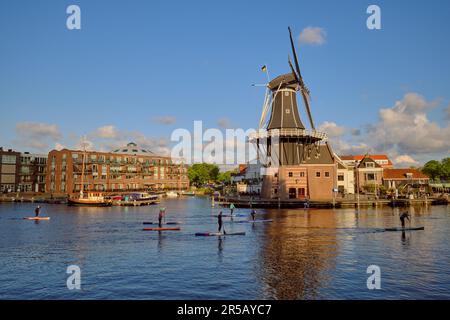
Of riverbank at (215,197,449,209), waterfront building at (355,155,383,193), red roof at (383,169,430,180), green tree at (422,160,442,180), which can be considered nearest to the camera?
riverbank at (215,197,449,209)

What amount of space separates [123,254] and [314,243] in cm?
1776

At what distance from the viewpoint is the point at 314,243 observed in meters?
35.5

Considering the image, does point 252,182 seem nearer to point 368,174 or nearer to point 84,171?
point 368,174

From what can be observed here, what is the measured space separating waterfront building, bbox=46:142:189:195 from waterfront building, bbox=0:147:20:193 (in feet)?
49.5

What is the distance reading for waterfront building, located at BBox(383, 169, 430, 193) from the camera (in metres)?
114

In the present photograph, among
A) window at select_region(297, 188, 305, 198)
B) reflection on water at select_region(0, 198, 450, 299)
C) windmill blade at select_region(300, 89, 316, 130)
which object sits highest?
windmill blade at select_region(300, 89, 316, 130)

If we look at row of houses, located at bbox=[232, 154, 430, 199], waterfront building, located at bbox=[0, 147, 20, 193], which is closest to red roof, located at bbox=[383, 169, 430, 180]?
row of houses, located at bbox=[232, 154, 430, 199]

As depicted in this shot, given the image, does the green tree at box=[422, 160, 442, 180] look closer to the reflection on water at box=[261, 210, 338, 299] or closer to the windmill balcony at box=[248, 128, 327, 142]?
the windmill balcony at box=[248, 128, 327, 142]

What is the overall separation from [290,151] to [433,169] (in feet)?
282

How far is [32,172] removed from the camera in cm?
14700

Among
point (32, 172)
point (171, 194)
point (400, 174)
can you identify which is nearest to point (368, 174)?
Result: point (400, 174)

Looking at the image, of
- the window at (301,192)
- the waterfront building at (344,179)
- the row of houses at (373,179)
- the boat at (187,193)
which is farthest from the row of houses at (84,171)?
the waterfront building at (344,179)

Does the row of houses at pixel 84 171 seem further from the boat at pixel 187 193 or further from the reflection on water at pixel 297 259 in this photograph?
the reflection on water at pixel 297 259
